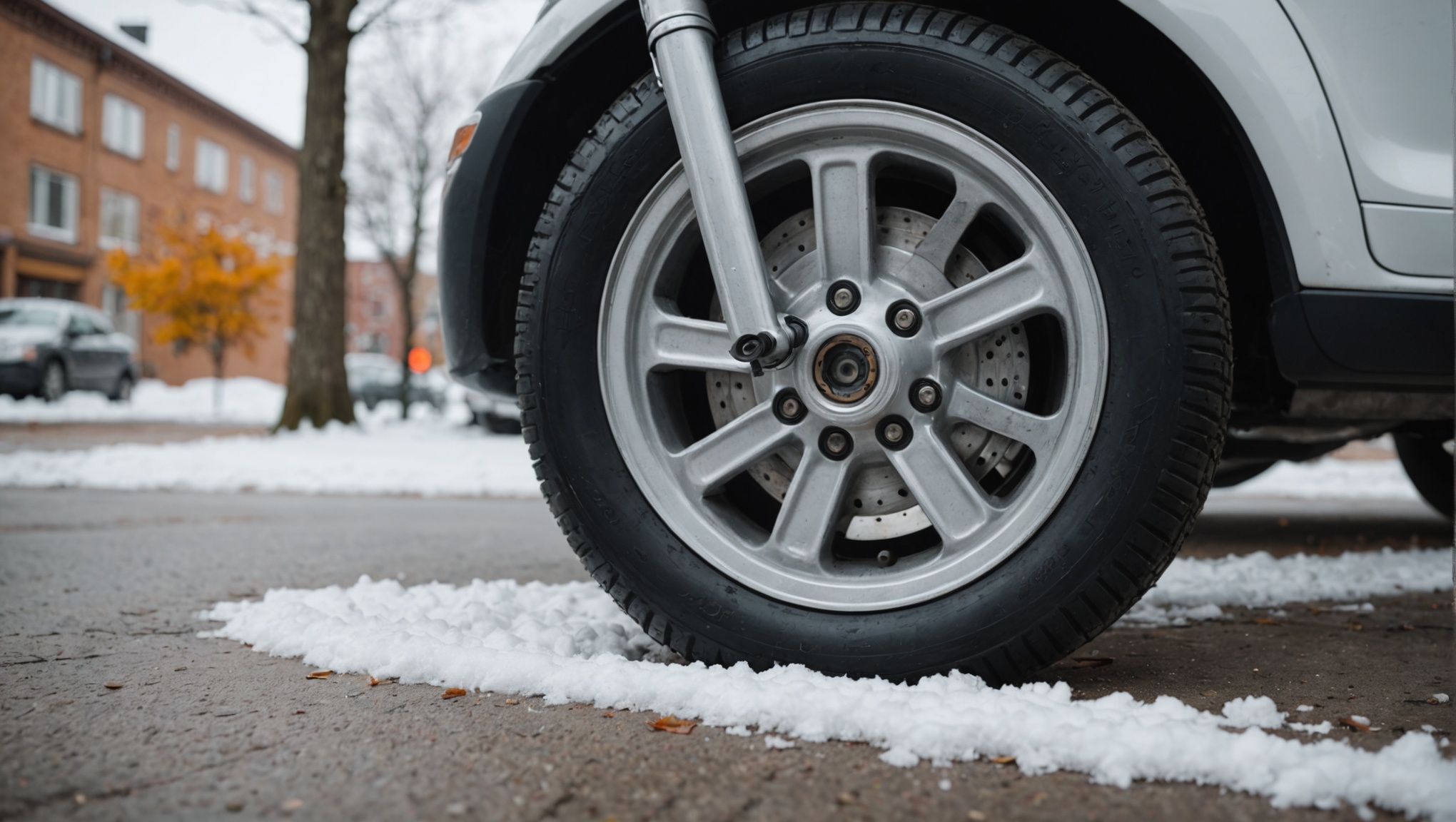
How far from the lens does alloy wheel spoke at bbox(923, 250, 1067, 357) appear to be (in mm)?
1651

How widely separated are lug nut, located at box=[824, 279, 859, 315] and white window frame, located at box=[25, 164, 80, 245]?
2916 cm

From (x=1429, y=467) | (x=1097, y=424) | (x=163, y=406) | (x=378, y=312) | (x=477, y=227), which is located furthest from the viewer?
(x=378, y=312)

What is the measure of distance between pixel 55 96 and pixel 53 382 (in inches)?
538

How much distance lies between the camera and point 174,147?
30.9 m

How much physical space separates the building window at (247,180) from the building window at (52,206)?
8.45m

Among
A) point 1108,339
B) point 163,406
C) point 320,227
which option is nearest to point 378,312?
point 163,406

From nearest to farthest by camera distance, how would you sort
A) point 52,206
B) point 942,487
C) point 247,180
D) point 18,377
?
point 942,487, point 18,377, point 52,206, point 247,180

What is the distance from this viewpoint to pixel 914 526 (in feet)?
5.87

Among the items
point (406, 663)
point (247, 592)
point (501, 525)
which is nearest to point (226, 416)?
point (501, 525)

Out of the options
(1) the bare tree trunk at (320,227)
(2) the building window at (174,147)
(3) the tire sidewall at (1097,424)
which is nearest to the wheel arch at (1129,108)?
(3) the tire sidewall at (1097,424)

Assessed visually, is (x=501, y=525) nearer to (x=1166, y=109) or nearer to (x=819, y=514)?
(x=819, y=514)

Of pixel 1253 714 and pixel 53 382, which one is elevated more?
pixel 53 382

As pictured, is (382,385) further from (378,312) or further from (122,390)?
(378,312)

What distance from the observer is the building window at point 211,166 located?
106 ft
